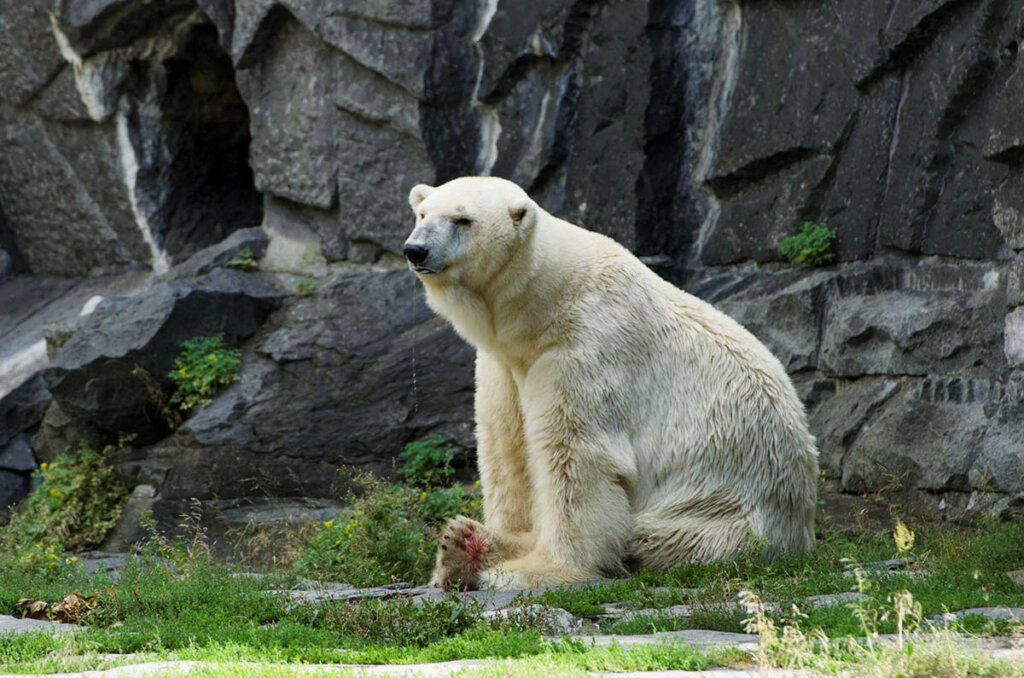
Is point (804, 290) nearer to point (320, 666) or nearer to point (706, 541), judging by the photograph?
point (706, 541)

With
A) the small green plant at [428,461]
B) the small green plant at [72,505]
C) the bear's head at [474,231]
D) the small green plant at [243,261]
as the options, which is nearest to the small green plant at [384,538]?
the small green plant at [428,461]

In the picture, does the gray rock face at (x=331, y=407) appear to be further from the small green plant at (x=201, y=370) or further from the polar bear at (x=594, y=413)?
the polar bear at (x=594, y=413)

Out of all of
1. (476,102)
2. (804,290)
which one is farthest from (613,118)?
(804,290)

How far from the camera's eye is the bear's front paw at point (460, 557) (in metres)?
5.59

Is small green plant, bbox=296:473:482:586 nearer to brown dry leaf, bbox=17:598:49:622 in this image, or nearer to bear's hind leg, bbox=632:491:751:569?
bear's hind leg, bbox=632:491:751:569

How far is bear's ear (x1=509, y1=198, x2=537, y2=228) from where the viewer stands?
5.65 metres

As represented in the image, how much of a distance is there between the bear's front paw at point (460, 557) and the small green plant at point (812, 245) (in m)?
3.97

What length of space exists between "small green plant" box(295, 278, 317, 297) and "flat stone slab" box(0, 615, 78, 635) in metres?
6.36

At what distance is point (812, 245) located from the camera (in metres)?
8.37

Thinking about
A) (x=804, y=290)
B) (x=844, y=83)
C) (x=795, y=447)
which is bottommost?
(x=795, y=447)

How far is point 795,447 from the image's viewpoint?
5941 mm

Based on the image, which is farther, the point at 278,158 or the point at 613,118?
the point at 278,158

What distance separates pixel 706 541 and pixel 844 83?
410 centimetres

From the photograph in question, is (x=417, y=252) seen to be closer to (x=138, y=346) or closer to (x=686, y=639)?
(x=686, y=639)
